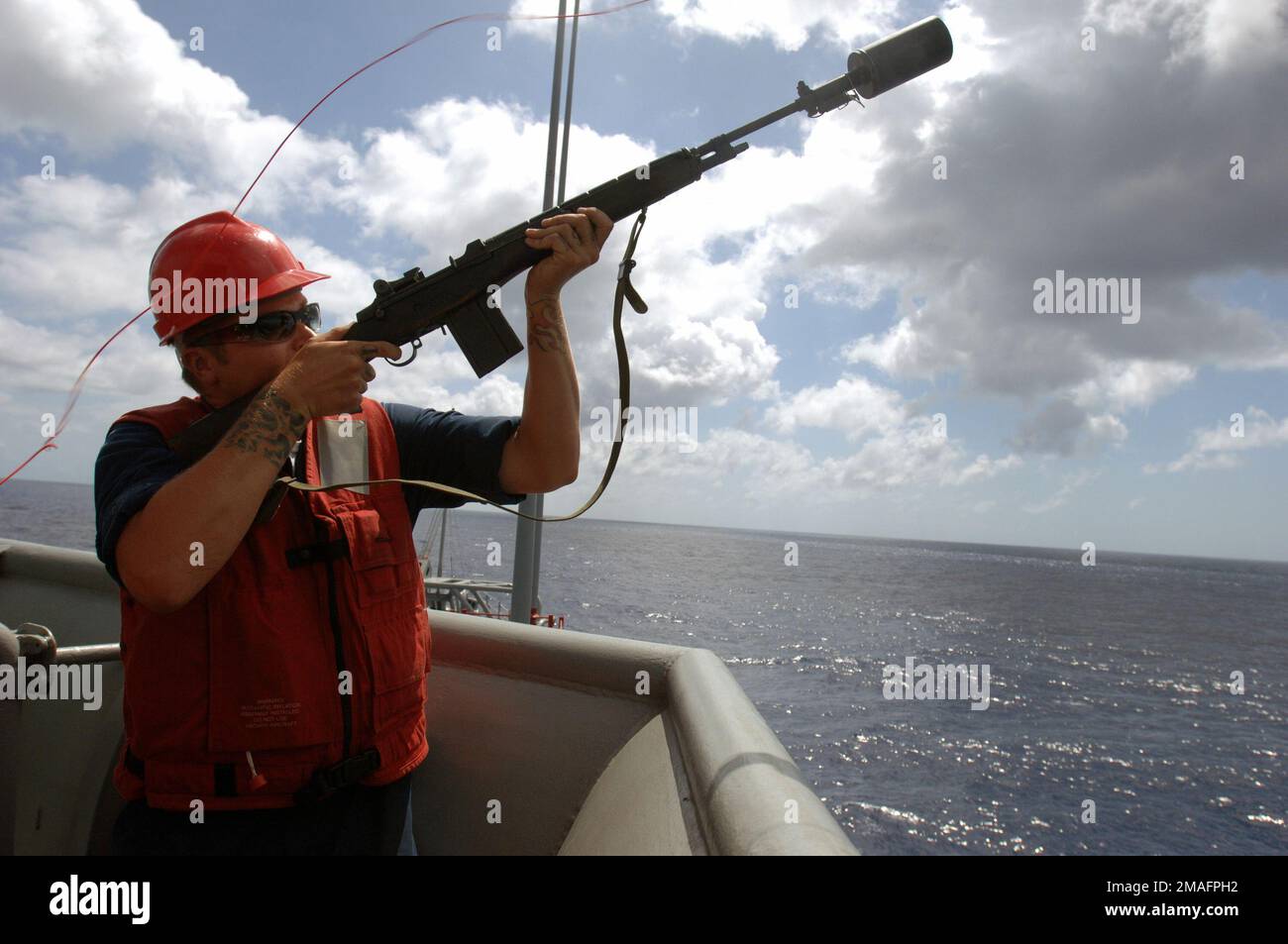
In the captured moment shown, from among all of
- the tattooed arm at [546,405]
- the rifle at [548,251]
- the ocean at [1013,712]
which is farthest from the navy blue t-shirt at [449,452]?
the ocean at [1013,712]

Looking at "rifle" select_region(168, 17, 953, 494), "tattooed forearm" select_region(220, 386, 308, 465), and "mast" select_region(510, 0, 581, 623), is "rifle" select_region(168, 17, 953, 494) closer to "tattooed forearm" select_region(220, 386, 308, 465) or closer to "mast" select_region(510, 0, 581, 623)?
"tattooed forearm" select_region(220, 386, 308, 465)

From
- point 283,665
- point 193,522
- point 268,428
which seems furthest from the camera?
point 283,665

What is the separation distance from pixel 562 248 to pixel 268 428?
3.94ft

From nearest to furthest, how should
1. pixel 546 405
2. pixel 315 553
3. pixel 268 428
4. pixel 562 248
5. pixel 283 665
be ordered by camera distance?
1. pixel 268 428
2. pixel 283 665
3. pixel 315 553
4. pixel 546 405
5. pixel 562 248

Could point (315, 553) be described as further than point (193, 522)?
Yes

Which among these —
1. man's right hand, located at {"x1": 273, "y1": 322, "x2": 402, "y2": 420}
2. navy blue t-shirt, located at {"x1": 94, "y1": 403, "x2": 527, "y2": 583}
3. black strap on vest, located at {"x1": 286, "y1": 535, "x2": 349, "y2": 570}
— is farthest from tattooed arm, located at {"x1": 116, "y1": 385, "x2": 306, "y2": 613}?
navy blue t-shirt, located at {"x1": 94, "y1": 403, "x2": 527, "y2": 583}

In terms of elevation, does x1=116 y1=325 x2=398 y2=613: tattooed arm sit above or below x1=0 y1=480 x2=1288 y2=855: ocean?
above

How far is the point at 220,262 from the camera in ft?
7.70

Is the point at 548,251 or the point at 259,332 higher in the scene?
the point at 548,251

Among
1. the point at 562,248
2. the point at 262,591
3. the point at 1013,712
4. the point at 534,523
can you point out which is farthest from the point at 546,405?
the point at 1013,712

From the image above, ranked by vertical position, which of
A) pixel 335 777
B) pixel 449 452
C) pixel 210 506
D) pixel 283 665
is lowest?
pixel 335 777

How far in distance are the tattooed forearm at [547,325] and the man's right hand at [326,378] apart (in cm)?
56

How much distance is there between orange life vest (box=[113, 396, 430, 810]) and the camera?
2039 millimetres

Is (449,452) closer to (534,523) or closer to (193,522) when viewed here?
(193,522)
